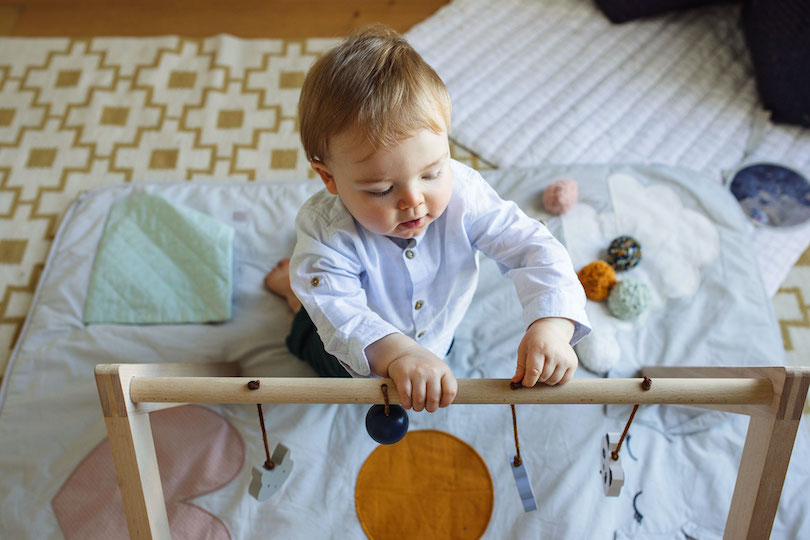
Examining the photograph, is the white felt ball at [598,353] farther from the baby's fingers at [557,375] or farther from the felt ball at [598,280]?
the baby's fingers at [557,375]

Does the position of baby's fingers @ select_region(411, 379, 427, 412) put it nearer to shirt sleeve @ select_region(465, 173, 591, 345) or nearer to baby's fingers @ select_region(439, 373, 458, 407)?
baby's fingers @ select_region(439, 373, 458, 407)

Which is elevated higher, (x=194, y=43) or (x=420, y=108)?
(x=420, y=108)

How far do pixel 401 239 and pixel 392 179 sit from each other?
0.15 metres

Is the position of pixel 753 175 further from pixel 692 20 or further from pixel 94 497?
pixel 94 497

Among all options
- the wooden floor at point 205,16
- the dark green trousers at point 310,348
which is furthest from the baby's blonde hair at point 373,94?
the wooden floor at point 205,16

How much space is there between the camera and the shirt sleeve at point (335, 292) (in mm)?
696

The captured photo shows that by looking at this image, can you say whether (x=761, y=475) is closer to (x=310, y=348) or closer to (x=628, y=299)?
(x=628, y=299)

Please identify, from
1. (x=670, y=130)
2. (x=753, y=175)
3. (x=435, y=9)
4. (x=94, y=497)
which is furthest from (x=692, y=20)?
(x=94, y=497)

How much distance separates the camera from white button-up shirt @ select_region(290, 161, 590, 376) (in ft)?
2.34

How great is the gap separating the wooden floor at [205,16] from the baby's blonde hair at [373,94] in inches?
40.3

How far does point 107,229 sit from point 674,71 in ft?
4.05

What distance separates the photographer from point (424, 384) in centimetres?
62

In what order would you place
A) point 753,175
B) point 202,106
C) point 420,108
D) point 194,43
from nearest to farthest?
1. point 420,108
2. point 753,175
3. point 202,106
4. point 194,43

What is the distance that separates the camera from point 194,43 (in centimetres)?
158
